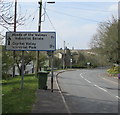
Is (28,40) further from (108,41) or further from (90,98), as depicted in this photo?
(108,41)

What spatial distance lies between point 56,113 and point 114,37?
102 feet

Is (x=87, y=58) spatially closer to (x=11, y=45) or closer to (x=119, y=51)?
(x=119, y=51)

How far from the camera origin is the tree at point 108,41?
38.3 m

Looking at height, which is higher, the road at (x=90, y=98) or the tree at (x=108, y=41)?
the tree at (x=108, y=41)

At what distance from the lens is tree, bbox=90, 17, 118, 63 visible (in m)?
38.3

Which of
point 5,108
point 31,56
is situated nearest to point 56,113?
point 5,108

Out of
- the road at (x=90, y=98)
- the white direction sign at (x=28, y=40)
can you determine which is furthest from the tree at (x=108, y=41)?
the white direction sign at (x=28, y=40)

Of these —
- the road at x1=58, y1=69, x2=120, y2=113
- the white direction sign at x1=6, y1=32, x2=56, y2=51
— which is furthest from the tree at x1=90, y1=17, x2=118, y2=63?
Result: the white direction sign at x1=6, y1=32, x2=56, y2=51

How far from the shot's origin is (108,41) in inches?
1559

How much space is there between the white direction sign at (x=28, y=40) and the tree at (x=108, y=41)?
25.1 m

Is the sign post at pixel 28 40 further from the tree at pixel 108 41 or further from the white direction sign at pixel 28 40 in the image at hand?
the tree at pixel 108 41

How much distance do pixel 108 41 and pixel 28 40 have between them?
26.9 m

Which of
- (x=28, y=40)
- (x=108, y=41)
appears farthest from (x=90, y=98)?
(x=108, y=41)

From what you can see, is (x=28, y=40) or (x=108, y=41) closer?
(x=28, y=40)
